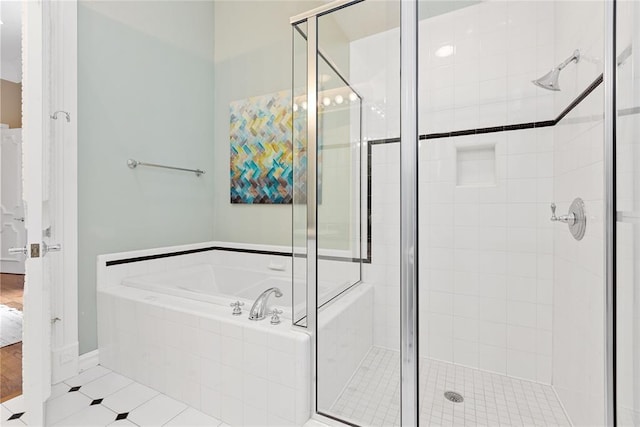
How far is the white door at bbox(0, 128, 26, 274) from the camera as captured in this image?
3.91 meters

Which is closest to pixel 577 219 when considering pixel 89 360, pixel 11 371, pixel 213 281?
pixel 213 281

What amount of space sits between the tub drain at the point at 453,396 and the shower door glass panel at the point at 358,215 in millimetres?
392

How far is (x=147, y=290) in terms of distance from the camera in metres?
1.91

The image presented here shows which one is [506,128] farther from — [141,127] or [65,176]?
[65,176]

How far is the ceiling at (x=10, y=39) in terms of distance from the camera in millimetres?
2516

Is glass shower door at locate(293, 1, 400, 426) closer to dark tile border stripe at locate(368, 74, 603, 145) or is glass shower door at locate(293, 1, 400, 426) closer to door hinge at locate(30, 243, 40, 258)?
dark tile border stripe at locate(368, 74, 603, 145)

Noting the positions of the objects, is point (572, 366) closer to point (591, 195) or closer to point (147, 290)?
point (591, 195)

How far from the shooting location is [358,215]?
1932 mm

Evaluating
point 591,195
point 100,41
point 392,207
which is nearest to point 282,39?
point 100,41

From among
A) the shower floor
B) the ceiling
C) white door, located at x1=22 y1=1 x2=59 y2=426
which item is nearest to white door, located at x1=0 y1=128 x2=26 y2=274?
the ceiling

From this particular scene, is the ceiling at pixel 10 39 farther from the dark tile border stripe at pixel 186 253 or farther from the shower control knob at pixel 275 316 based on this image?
the shower control knob at pixel 275 316

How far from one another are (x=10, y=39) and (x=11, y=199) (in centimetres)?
206

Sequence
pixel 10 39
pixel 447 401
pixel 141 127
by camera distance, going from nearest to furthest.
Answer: pixel 447 401 < pixel 141 127 < pixel 10 39

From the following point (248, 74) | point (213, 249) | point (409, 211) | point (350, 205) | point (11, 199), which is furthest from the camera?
point (11, 199)
